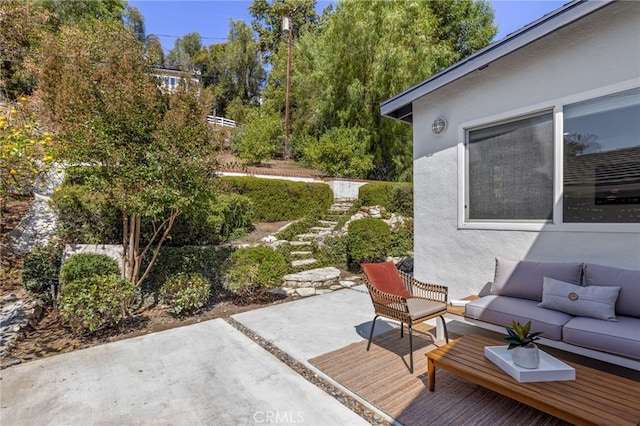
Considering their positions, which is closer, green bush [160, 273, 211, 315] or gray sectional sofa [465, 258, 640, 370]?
gray sectional sofa [465, 258, 640, 370]

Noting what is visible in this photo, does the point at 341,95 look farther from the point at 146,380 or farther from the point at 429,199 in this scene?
the point at 146,380

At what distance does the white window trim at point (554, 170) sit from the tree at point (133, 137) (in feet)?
13.7

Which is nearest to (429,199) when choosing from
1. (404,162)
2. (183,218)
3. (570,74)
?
(570,74)

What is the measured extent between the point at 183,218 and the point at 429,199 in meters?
5.15

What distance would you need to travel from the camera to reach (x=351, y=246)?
8.52 metres

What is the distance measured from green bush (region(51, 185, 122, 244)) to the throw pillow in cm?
508

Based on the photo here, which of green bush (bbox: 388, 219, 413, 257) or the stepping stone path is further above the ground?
green bush (bbox: 388, 219, 413, 257)

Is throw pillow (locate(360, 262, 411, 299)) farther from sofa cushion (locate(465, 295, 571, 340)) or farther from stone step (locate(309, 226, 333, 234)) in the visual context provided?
stone step (locate(309, 226, 333, 234))

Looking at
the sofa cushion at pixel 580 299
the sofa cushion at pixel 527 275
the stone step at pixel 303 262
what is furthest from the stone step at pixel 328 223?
the sofa cushion at pixel 580 299

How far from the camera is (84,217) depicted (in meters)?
6.20

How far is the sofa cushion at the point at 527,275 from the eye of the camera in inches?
144

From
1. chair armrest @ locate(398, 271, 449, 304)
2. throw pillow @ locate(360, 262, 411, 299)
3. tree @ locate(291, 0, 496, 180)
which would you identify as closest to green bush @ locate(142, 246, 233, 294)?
throw pillow @ locate(360, 262, 411, 299)

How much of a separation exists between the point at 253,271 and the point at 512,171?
4657 millimetres

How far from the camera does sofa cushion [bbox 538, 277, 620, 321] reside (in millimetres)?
3209
